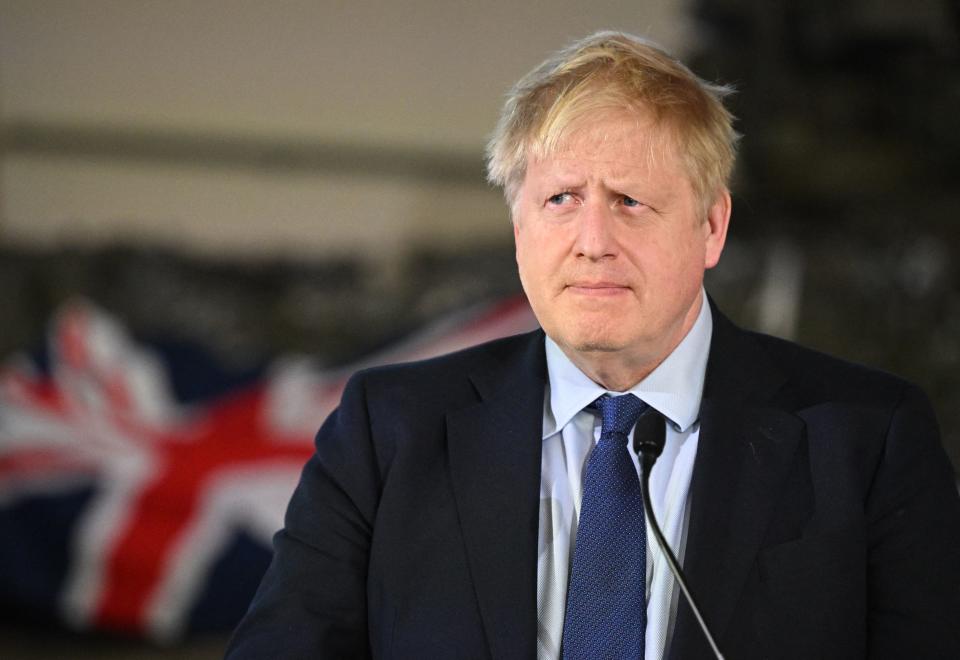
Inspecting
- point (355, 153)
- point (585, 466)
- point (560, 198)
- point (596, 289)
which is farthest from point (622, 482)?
point (355, 153)

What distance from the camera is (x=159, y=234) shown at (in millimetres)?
5227

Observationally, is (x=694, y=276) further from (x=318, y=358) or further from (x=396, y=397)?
(x=318, y=358)

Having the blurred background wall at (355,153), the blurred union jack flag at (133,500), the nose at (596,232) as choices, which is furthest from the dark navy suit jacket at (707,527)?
the blurred background wall at (355,153)

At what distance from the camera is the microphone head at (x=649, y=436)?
132cm

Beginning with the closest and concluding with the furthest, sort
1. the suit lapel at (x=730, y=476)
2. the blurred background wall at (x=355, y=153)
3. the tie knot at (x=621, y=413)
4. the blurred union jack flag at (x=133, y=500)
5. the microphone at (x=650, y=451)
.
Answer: the microphone at (x=650, y=451), the suit lapel at (x=730, y=476), the tie knot at (x=621, y=413), the blurred union jack flag at (x=133, y=500), the blurred background wall at (x=355, y=153)

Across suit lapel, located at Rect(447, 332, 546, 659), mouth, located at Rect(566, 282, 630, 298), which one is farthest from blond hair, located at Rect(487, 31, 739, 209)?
suit lapel, located at Rect(447, 332, 546, 659)

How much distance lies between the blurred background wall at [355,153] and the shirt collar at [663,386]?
3.15 metres

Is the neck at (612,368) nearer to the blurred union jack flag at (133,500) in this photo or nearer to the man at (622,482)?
the man at (622,482)

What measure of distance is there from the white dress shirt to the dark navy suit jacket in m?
0.03

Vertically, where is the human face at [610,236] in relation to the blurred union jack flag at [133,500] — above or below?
above

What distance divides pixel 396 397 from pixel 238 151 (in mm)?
3880

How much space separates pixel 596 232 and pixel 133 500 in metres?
3.18

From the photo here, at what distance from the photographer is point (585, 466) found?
4.99 feet

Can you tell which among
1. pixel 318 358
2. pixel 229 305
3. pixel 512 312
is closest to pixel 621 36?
pixel 512 312
